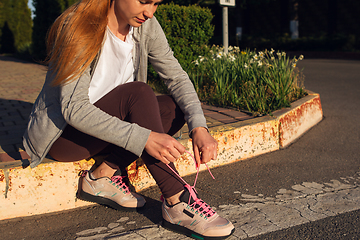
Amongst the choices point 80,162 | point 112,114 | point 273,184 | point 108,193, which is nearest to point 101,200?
point 108,193

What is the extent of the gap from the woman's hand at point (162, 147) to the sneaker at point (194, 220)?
294mm

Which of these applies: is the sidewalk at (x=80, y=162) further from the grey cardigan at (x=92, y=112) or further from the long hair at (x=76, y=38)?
the long hair at (x=76, y=38)

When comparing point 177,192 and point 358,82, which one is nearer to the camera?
point 177,192

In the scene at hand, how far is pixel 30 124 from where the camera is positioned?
1.90m

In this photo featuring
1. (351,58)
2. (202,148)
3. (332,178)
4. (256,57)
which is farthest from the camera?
(351,58)

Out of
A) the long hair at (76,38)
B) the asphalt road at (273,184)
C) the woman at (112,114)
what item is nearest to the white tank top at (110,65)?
the woman at (112,114)

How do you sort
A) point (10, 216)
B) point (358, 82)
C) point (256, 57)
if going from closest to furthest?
1. point (10, 216)
2. point (256, 57)
3. point (358, 82)

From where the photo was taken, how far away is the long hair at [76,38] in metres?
1.71

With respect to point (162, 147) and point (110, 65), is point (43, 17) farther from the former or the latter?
point (162, 147)

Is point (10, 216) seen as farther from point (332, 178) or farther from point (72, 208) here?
point (332, 178)

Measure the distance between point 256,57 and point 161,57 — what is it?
102 inches

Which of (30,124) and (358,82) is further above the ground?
(30,124)

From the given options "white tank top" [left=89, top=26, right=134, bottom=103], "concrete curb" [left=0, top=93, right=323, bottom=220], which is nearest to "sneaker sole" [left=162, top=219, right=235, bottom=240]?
"concrete curb" [left=0, top=93, right=323, bottom=220]

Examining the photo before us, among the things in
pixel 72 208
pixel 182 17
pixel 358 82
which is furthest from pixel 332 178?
pixel 358 82
